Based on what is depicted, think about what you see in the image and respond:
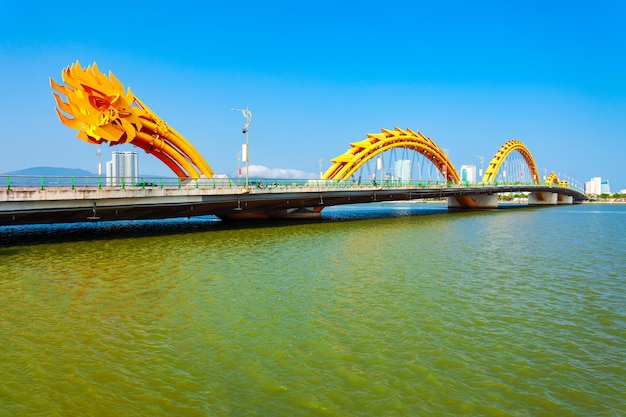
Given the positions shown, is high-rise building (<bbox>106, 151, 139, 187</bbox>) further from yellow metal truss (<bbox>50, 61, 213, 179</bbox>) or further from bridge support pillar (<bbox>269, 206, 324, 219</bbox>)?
bridge support pillar (<bbox>269, 206, 324, 219</bbox>)

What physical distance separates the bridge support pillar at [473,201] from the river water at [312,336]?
245 ft

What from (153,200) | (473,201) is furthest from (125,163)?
(473,201)

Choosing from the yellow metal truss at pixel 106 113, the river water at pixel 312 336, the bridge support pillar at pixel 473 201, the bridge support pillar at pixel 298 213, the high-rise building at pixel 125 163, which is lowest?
the river water at pixel 312 336

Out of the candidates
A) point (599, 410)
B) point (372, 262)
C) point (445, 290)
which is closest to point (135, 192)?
point (372, 262)

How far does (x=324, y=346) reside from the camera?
11.2 m

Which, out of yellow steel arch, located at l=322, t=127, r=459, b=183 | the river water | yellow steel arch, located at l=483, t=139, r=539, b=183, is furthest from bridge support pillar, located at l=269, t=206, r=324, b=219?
yellow steel arch, located at l=483, t=139, r=539, b=183

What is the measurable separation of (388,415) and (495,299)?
9756 mm

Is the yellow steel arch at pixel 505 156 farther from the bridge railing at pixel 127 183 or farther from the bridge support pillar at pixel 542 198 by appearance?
the bridge railing at pixel 127 183

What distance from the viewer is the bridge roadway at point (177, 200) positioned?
97.9ft

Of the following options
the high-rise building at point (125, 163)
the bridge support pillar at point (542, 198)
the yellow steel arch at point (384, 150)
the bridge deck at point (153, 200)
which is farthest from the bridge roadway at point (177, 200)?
the bridge support pillar at point (542, 198)

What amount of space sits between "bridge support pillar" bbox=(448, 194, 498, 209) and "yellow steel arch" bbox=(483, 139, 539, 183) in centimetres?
1428

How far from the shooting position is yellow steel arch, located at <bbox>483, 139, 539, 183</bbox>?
4466 inches

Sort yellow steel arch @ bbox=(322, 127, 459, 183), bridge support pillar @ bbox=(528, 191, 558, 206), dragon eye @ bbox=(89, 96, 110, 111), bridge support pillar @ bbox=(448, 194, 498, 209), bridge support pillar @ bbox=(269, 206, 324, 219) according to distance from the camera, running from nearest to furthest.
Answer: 1. dragon eye @ bbox=(89, 96, 110, 111)
2. bridge support pillar @ bbox=(269, 206, 324, 219)
3. yellow steel arch @ bbox=(322, 127, 459, 183)
4. bridge support pillar @ bbox=(448, 194, 498, 209)
5. bridge support pillar @ bbox=(528, 191, 558, 206)

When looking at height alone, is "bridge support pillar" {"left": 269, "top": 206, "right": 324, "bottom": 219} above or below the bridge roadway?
below
